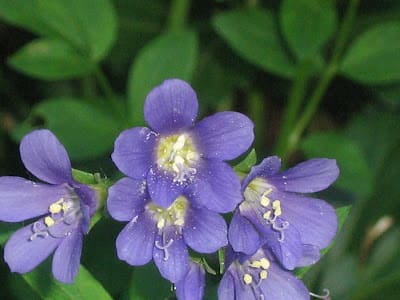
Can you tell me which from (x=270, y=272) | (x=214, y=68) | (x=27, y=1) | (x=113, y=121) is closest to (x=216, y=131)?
(x=270, y=272)

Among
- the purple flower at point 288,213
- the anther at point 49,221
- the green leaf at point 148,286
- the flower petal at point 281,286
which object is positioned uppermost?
the purple flower at point 288,213

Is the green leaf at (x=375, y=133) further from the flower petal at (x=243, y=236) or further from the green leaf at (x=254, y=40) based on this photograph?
the flower petal at (x=243, y=236)

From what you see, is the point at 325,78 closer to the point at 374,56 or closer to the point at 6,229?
the point at 374,56

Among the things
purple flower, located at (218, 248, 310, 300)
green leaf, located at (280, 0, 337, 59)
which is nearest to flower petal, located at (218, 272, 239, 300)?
purple flower, located at (218, 248, 310, 300)

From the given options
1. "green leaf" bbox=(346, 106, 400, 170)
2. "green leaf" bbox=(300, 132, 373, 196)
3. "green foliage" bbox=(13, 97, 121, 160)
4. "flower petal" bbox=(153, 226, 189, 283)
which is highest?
"flower petal" bbox=(153, 226, 189, 283)

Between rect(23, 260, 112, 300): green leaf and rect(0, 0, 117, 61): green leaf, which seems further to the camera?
rect(0, 0, 117, 61): green leaf

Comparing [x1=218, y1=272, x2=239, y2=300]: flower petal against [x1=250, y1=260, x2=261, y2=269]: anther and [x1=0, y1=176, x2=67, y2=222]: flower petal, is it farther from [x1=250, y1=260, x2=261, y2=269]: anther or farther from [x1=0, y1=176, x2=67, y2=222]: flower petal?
[x1=0, y1=176, x2=67, y2=222]: flower petal

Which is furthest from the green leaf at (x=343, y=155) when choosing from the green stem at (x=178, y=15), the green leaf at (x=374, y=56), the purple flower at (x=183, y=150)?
the purple flower at (x=183, y=150)
